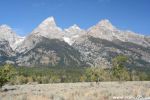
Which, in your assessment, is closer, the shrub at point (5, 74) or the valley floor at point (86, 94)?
the valley floor at point (86, 94)

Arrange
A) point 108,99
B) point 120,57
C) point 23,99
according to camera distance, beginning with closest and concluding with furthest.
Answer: point 108,99, point 23,99, point 120,57

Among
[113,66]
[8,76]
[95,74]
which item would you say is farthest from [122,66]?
[8,76]

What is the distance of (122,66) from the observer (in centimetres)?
14412

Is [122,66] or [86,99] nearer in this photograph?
[86,99]

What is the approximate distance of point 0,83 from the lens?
311 feet

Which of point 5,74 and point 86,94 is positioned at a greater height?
point 5,74

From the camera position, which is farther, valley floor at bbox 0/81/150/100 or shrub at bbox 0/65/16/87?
shrub at bbox 0/65/16/87

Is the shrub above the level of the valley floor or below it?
above

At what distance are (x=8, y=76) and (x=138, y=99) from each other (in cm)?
7204

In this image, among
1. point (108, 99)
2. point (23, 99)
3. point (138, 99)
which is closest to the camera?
point (138, 99)

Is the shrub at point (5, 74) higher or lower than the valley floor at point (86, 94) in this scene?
higher

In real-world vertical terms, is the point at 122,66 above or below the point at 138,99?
above

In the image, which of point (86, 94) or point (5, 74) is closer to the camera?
point (86, 94)

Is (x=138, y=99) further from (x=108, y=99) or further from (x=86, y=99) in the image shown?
(x=86, y=99)
